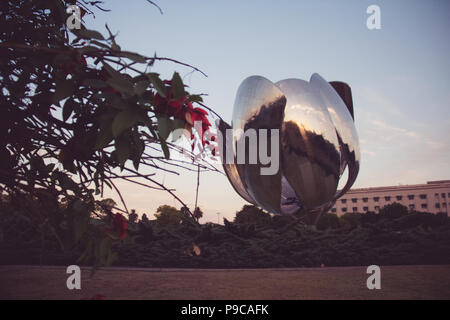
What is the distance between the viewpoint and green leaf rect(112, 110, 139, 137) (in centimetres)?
99

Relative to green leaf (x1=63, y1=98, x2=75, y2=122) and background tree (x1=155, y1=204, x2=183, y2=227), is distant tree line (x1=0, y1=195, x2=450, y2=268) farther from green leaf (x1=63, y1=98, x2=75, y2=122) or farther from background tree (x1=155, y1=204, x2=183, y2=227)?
green leaf (x1=63, y1=98, x2=75, y2=122)

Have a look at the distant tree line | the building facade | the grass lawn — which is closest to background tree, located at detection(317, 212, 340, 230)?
the distant tree line

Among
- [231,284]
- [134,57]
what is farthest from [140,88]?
[231,284]

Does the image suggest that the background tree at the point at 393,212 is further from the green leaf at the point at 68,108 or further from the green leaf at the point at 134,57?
the green leaf at the point at 134,57

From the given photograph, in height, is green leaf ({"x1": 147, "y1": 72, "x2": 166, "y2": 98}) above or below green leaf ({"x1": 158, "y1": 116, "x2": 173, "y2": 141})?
above

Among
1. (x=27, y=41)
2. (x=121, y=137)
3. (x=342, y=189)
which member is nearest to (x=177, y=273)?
(x=342, y=189)

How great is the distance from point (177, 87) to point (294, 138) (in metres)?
1.63

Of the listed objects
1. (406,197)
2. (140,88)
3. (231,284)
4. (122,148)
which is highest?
(406,197)

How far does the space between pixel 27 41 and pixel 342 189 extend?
2.59 m

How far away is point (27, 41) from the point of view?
2.04 m

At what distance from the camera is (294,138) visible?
8.45 feet

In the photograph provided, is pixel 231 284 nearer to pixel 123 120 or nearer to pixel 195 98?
pixel 195 98

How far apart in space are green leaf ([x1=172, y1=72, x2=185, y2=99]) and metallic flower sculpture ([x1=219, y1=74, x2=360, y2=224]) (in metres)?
1.42
